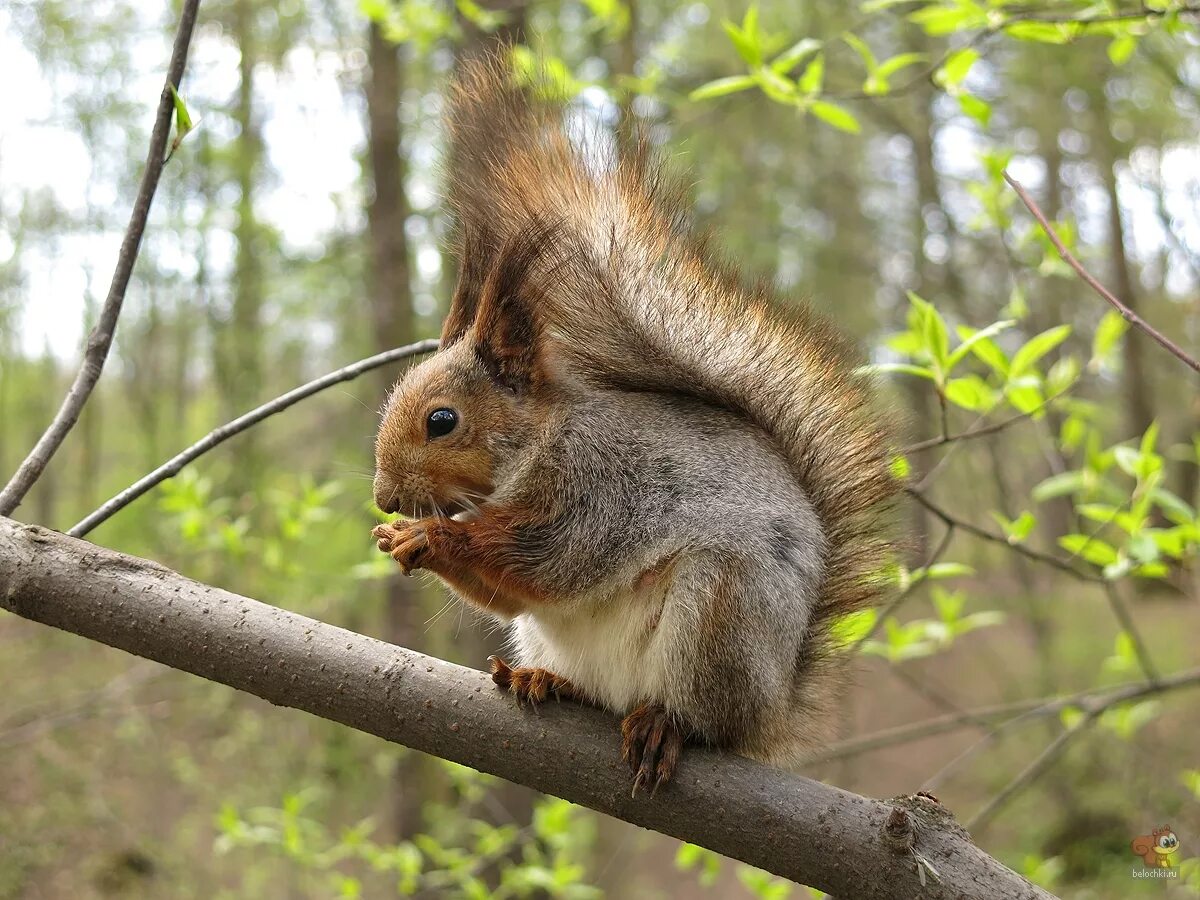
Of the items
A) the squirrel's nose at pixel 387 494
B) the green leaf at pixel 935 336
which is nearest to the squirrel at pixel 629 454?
the squirrel's nose at pixel 387 494

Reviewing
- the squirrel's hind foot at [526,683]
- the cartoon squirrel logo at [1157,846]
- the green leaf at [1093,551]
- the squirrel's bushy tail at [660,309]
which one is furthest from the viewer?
the green leaf at [1093,551]

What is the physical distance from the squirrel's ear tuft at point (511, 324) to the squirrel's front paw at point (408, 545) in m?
0.45

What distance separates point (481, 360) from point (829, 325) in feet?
2.40

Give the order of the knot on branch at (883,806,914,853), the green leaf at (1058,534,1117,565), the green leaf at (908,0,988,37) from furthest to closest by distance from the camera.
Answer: the green leaf at (1058,534,1117,565), the green leaf at (908,0,988,37), the knot on branch at (883,806,914,853)

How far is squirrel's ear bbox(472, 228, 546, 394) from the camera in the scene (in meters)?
1.99

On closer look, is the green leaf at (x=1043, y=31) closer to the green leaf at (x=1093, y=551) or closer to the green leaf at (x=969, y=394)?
the green leaf at (x=969, y=394)

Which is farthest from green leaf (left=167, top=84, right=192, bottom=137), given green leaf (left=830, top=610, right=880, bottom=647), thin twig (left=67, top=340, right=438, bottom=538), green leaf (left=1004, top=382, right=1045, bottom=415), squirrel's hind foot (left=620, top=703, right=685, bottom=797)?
green leaf (left=1004, top=382, right=1045, bottom=415)

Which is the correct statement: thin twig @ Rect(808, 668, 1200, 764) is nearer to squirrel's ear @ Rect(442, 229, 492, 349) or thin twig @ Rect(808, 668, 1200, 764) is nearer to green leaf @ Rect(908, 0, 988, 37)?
squirrel's ear @ Rect(442, 229, 492, 349)

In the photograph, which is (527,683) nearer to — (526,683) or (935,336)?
(526,683)

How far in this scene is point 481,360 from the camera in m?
2.14

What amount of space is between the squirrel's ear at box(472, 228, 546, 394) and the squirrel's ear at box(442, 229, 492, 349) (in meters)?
0.06

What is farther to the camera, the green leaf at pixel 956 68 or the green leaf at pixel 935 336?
the green leaf at pixel 956 68

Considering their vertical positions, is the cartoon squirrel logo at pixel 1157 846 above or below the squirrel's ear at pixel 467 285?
below

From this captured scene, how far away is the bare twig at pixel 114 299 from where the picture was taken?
1654 mm
